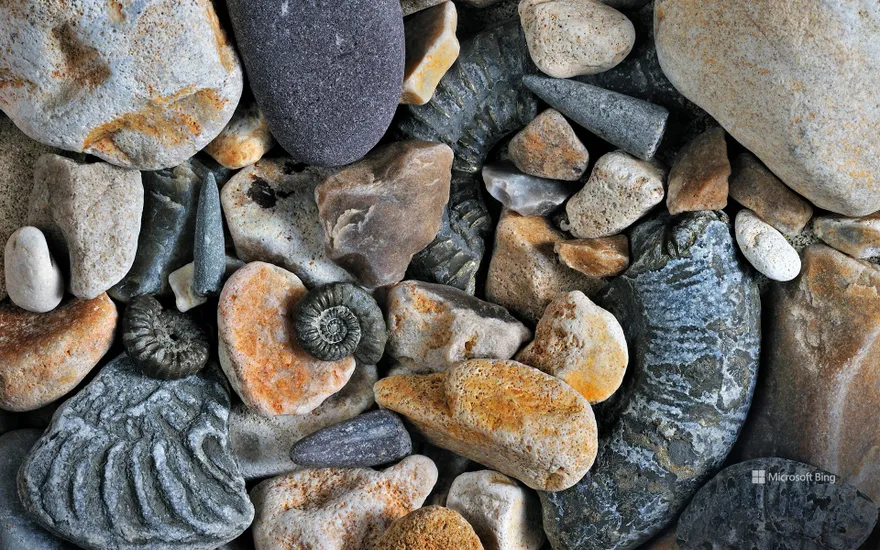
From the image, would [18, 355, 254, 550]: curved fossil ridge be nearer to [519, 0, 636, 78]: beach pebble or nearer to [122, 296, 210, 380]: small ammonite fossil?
[122, 296, 210, 380]: small ammonite fossil

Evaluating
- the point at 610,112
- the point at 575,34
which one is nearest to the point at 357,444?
the point at 610,112

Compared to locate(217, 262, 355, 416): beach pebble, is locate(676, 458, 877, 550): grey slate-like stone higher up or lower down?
lower down

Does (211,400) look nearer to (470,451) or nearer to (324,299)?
(324,299)

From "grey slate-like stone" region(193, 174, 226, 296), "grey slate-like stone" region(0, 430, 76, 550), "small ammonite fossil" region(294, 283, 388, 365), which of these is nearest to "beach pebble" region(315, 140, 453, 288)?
"small ammonite fossil" region(294, 283, 388, 365)

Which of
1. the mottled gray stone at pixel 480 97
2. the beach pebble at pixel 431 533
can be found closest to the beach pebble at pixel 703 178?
the mottled gray stone at pixel 480 97

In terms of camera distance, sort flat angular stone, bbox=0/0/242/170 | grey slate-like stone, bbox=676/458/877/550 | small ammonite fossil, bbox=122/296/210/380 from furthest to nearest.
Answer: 1. small ammonite fossil, bbox=122/296/210/380
2. grey slate-like stone, bbox=676/458/877/550
3. flat angular stone, bbox=0/0/242/170
